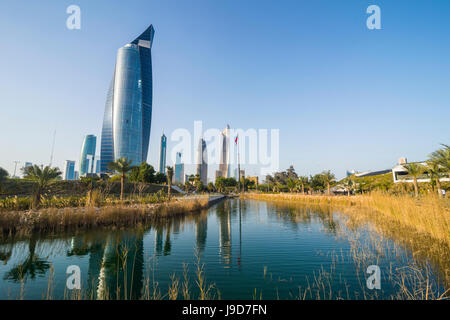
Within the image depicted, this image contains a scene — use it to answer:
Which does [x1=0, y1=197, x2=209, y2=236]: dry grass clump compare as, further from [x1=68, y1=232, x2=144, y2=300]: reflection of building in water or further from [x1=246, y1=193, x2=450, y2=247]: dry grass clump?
[x1=246, y1=193, x2=450, y2=247]: dry grass clump

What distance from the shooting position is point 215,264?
285 inches

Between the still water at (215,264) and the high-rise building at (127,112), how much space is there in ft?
358

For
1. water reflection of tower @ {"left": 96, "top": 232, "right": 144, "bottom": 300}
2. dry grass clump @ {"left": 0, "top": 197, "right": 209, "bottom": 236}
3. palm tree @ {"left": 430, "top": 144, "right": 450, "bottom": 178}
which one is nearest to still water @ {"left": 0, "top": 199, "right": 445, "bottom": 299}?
water reflection of tower @ {"left": 96, "top": 232, "right": 144, "bottom": 300}

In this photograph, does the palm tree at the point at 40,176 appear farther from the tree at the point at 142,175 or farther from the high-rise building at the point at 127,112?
the high-rise building at the point at 127,112

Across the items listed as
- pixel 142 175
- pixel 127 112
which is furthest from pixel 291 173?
pixel 127 112

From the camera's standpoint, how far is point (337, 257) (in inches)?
298

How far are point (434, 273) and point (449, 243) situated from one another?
259cm

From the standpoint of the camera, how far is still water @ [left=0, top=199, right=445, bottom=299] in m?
5.14

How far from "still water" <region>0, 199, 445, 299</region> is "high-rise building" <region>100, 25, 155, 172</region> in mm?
109137

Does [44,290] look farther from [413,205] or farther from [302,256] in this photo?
[413,205]

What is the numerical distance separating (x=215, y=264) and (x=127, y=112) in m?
118

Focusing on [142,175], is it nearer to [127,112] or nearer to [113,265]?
[127,112]

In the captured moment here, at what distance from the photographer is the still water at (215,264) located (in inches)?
203
